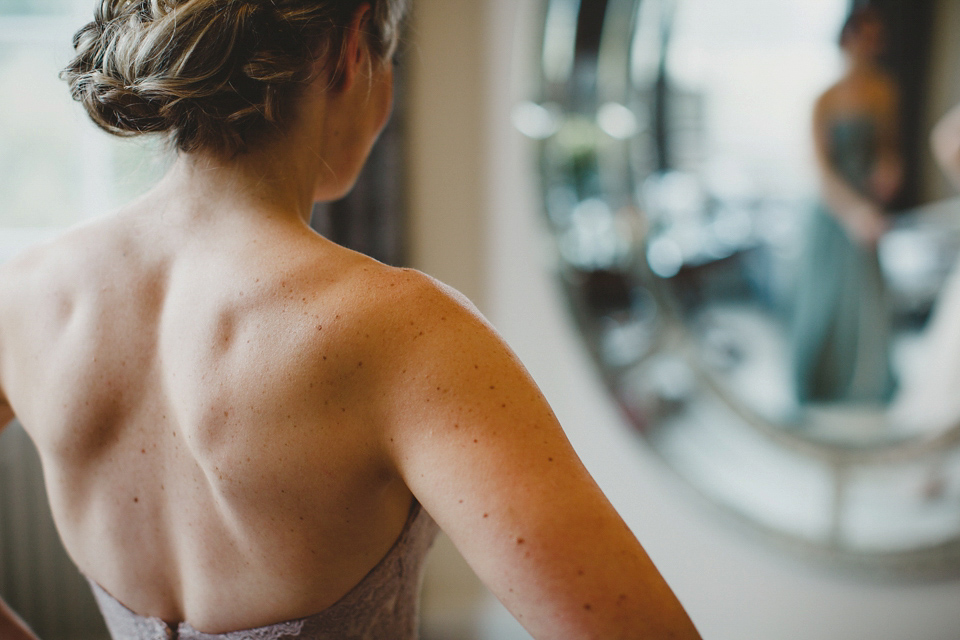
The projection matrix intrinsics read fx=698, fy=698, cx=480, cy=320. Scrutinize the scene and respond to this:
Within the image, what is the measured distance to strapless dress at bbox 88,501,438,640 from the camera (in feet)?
1.98

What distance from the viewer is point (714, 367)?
1.74 m

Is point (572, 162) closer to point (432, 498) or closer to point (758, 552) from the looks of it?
point (758, 552)

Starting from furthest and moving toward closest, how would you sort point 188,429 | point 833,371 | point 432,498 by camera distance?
point 833,371, point 188,429, point 432,498

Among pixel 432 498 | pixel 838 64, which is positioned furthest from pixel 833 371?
pixel 432 498

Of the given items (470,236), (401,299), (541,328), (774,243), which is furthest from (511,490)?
(470,236)

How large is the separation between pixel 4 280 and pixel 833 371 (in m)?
1.55

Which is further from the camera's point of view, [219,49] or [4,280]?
[4,280]

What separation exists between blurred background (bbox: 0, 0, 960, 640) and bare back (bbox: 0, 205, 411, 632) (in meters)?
1.31

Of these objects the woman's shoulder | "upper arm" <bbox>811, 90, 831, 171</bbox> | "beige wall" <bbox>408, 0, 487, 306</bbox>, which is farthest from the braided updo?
"beige wall" <bbox>408, 0, 487, 306</bbox>

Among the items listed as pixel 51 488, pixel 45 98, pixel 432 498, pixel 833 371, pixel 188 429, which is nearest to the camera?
A: pixel 432 498

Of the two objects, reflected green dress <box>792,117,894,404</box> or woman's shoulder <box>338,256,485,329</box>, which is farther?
reflected green dress <box>792,117,894,404</box>

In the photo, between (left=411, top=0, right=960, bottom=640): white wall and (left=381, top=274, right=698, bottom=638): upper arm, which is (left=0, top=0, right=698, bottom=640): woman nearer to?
(left=381, top=274, right=698, bottom=638): upper arm

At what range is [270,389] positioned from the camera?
51 centimetres

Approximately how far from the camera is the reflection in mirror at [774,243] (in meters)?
1.44
